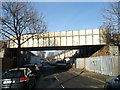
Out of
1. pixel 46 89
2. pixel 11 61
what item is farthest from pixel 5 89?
pixel 11 61

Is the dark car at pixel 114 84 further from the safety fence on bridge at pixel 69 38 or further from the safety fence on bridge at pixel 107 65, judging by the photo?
the safety fence on bridge at pixel 69 38

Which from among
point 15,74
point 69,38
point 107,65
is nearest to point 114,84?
point 15,74

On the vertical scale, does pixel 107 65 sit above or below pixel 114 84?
below

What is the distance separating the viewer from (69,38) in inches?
1442

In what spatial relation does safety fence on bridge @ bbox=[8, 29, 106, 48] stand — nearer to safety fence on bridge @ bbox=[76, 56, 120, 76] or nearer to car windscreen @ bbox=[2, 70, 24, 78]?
safety fence on bridge @ bbox=[76, 56, 120, 76]

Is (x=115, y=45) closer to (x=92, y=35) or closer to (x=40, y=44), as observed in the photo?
(x=92, y=35)

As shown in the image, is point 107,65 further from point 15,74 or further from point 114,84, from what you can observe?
point 15,74

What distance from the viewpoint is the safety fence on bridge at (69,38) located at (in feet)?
113

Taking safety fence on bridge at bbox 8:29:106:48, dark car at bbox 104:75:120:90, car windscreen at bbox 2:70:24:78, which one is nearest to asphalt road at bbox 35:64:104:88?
dark car at bbox 104:75:120:90

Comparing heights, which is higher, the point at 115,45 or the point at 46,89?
the point at 115,45

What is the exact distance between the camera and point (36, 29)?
113ft

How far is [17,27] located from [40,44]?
27.1ft

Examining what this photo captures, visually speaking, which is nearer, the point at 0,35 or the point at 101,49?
the point at 0,35

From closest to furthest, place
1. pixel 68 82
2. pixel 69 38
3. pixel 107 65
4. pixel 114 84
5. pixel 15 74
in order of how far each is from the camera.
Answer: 1. pixel 114 84
2. pixel 15 74
3. pixel 68 82
4. pixel 107 65
5. pixel 69 38
